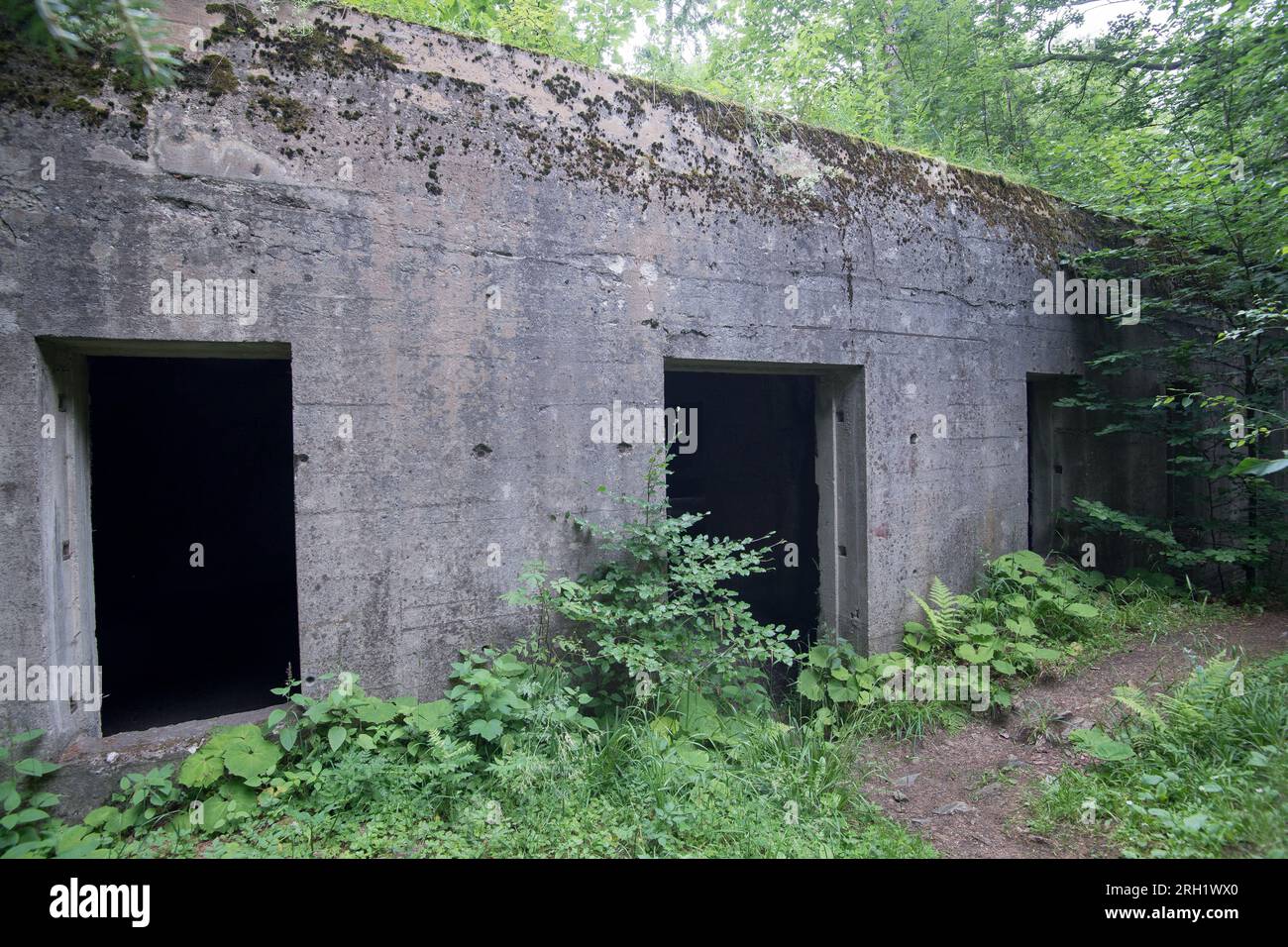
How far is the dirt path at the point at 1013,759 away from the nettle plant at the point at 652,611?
974 mm

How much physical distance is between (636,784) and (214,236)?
3.06 meters

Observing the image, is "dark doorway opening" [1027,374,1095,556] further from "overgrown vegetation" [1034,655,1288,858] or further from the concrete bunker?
the concrete bunker

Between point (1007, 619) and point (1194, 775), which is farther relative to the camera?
point (1007, 619)

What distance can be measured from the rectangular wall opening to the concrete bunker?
423cm

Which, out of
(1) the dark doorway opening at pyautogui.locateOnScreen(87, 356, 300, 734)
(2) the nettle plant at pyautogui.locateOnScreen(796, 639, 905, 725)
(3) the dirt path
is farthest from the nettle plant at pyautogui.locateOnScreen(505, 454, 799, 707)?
(1) the dark doorway opening at pyautogui.locateOnScreen(87, 356, 300, 734)

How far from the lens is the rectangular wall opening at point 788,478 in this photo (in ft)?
15.5

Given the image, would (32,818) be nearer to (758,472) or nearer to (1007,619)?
(1007,619)

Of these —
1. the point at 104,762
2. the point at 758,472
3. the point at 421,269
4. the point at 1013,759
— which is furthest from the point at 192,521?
the point at 1013,759

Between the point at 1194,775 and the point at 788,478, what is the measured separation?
4.30 meters

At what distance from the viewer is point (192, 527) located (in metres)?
6.75

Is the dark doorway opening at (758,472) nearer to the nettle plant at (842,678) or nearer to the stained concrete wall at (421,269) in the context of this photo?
the nettle plant at (842,678)

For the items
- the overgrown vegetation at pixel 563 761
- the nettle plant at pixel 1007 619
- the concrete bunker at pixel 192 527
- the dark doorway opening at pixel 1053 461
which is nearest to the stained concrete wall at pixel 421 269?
the overgrown vegetation at pixel 563 761

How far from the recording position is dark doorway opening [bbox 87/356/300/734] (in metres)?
5.88

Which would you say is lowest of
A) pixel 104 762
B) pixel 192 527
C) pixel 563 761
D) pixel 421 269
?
pixel 563 761
